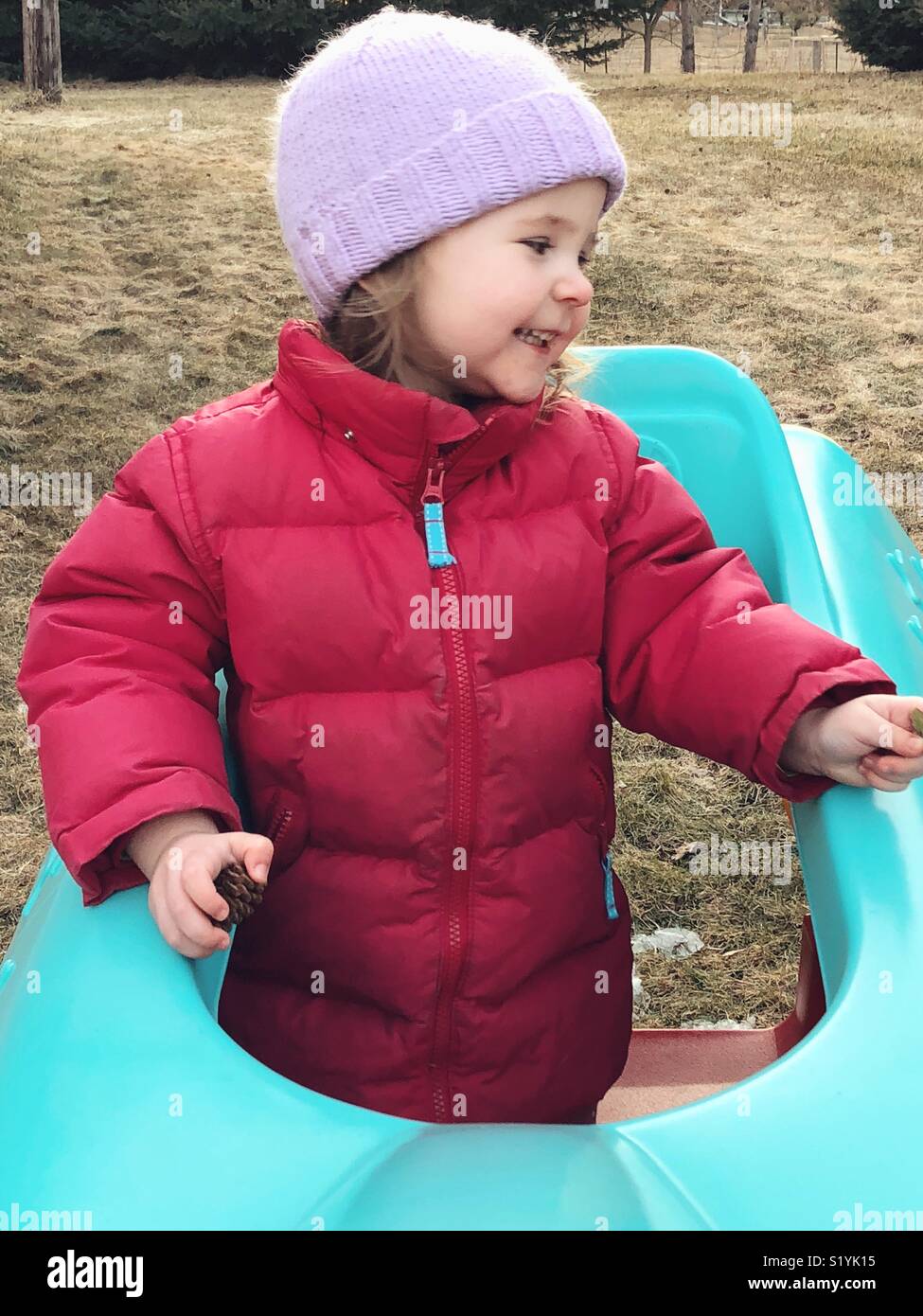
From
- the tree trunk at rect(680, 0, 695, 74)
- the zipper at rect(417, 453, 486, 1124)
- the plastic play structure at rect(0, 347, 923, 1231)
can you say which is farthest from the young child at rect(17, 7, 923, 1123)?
the tree trunk at rect(680, 0, 695, 74)

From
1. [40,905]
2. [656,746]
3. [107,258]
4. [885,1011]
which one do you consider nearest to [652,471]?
[885,1011]

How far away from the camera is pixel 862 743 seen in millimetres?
1056

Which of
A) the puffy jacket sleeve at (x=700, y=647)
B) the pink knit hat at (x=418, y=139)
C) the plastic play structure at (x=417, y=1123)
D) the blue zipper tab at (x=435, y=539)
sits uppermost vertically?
the pink knit hat at (x=418, y=139)

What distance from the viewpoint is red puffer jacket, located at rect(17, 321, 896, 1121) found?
43.0 inches

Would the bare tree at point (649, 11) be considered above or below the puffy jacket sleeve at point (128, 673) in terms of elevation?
above

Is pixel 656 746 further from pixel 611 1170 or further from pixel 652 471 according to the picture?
pixel 611 1170

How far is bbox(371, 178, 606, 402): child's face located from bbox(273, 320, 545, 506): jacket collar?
0.12ft

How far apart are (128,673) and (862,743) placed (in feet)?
1.85

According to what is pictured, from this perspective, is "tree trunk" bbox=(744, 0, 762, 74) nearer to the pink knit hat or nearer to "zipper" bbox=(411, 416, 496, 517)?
the pink knit hat

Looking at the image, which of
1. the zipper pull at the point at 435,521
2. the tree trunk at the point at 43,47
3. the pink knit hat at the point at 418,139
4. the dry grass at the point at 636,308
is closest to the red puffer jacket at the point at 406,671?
the zipper pull at the point at 435,521

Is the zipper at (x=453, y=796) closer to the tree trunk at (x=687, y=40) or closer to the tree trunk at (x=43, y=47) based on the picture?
the tree trunk at (x=43, y=47)

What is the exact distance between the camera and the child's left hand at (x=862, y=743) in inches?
40.8

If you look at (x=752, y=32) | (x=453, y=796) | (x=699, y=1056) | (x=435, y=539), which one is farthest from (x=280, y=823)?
(x=752, y=32)

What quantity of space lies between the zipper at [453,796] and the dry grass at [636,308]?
70cm
